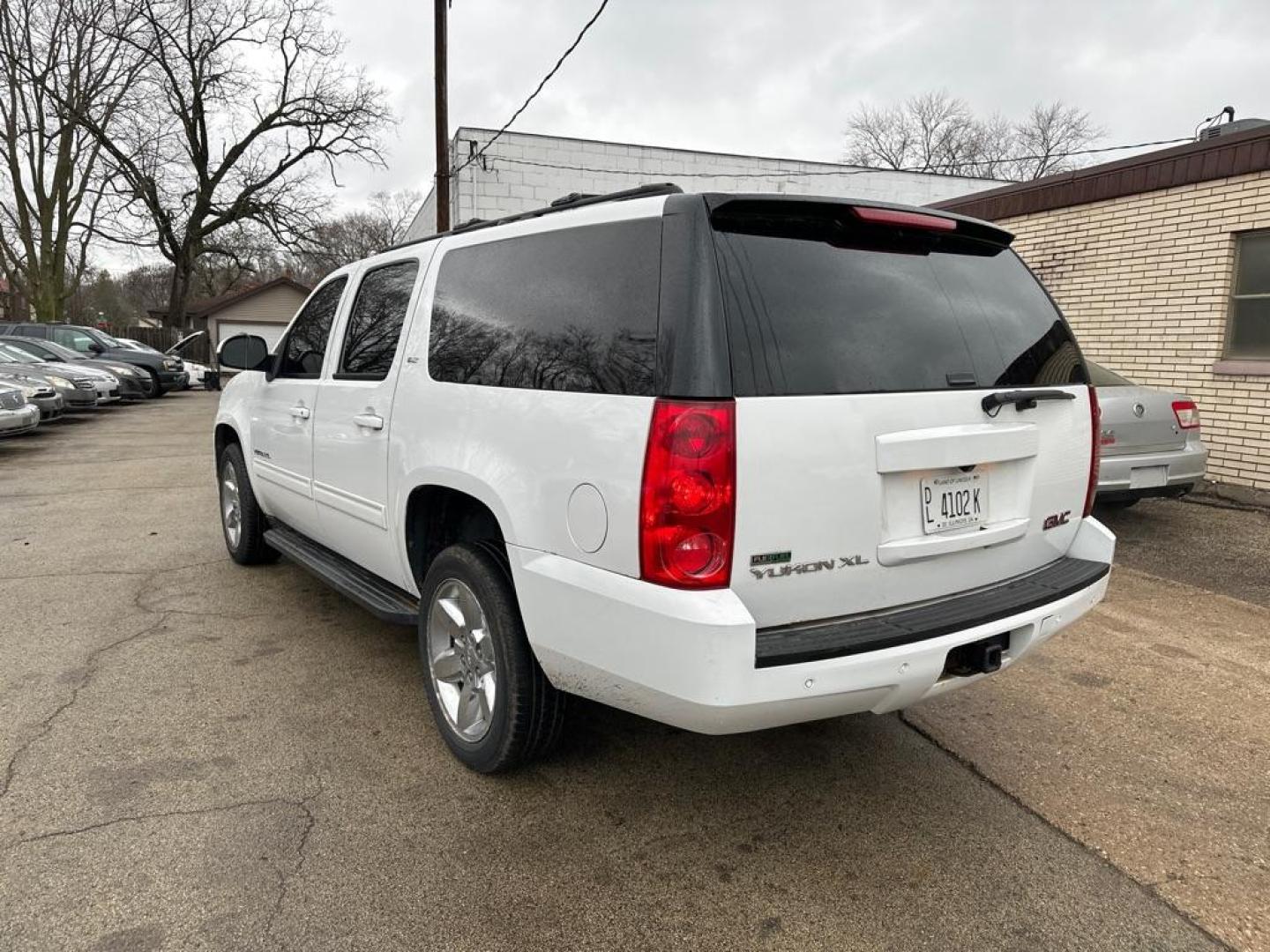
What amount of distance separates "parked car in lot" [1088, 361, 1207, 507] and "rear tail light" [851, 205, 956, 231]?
4129 millimetres

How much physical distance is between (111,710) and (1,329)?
24207mm

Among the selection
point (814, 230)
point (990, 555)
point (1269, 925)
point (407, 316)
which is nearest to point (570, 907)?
point (990, 555)

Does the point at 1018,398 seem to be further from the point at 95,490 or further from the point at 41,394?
the point at 41,394

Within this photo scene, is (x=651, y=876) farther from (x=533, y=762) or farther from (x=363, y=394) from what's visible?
(x=363, y=394)

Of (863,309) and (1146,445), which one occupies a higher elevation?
(863,309)

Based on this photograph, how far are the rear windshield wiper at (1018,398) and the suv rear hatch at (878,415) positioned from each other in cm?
1

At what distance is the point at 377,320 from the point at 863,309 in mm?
2193

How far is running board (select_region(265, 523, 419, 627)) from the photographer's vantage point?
3.34 meters

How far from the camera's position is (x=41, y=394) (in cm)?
1362

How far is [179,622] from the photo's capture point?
4.47 metres

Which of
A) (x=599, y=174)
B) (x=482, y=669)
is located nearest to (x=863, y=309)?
(x=482, y=669)

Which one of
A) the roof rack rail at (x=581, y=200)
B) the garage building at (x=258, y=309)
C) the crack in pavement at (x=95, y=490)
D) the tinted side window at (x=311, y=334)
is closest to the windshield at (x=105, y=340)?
the crack in pavement at (x=95, y=490)

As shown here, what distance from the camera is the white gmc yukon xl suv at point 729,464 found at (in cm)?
211

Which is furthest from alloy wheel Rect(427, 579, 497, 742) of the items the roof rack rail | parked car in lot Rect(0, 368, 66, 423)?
parked car in lot Rect(0, 368, 66, 423)
